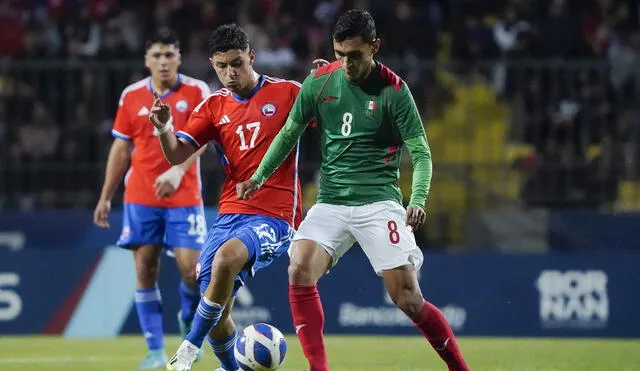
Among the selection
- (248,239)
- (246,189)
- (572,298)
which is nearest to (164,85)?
(248,239)

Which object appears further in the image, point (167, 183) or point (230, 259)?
point (167, 183)

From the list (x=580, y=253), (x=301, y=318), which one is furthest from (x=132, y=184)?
(x=580, y=253)

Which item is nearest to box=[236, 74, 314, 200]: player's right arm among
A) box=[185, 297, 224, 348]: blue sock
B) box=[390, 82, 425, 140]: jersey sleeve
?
box=[390, 82, 425, 140]: jersey sleeve

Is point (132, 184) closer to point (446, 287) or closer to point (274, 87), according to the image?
point (274, 87)

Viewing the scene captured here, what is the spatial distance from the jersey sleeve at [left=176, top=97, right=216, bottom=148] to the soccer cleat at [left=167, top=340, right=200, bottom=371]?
138cm

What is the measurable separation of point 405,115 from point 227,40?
135cm

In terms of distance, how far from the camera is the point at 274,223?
8.16 m

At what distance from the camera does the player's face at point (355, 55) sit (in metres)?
7.45

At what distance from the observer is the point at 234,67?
8.14m

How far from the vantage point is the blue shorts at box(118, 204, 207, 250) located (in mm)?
10078

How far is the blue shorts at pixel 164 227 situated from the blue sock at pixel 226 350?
1.84 metres

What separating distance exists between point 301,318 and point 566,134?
8313mm

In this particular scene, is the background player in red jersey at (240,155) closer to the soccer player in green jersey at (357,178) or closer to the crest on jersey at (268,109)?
the crest on jersey at (268,109)

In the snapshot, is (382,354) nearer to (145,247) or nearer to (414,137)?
(145,247)
